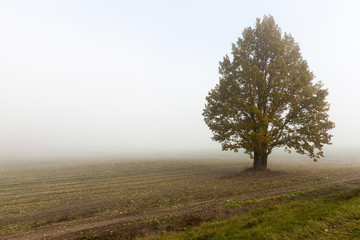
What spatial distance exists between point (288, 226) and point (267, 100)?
1568 cm

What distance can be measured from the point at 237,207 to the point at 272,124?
38.4 ft

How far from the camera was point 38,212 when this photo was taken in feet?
38.0

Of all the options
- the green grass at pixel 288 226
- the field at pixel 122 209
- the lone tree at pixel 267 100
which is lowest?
the field at pixel 122 209

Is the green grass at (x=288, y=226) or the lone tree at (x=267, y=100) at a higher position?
the lone tree at (x=267, y=100)

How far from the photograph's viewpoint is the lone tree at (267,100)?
60.8 feet

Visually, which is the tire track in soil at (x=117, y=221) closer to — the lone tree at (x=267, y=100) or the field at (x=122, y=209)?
the field at (x=122, y=209)

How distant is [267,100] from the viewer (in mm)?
19578

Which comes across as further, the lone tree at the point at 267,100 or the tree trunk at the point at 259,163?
the tree trunk at the point at 259,163

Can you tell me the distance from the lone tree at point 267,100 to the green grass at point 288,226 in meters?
10.7

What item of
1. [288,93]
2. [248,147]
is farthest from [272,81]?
[248,147]

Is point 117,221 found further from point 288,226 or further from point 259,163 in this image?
point 259,163

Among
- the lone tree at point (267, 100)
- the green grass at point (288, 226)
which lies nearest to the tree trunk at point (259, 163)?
the lone tree at point (267, 100)

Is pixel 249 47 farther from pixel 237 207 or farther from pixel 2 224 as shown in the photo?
pixel 2 224

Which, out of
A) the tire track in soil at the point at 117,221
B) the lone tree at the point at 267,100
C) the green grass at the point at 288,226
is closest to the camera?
the green grass at the point at 288,226
